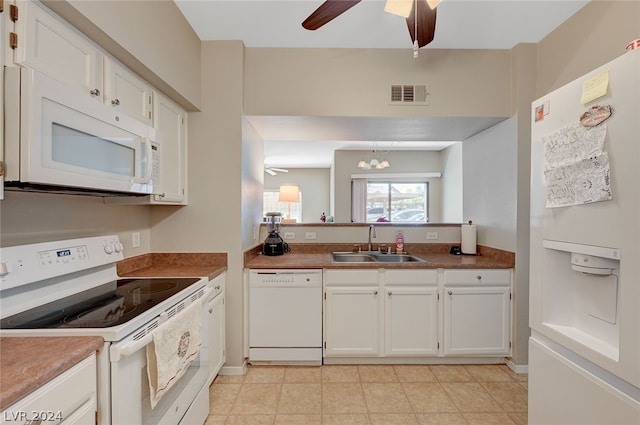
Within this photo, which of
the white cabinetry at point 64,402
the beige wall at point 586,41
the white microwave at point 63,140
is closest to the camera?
the white cabinetry at point 64,402

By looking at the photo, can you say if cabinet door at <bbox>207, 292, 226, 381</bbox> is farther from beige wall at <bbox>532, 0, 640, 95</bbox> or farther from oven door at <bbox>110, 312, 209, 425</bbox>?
beige wall at <bbox>532, 0, 640, 95</bbox>

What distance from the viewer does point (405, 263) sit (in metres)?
2.33

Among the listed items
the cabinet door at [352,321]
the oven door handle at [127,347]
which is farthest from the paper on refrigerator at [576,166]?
the oven door handle at [127,347]

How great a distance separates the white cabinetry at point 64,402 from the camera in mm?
686

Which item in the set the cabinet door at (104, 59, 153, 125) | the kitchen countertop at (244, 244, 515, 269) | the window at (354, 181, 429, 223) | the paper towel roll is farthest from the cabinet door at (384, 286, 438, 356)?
the window at (354, 181, 429, 223)

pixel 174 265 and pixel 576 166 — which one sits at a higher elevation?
pixel 576 166

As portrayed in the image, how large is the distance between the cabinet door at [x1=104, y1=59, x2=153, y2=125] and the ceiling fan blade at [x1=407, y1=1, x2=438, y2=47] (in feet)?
5.19

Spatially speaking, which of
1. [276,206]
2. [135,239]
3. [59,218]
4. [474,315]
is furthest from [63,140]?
[276,206]

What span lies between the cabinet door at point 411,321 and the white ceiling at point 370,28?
4.96ft

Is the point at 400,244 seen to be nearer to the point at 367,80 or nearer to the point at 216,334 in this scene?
the point at 367,80

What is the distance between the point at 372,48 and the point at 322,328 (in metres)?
2.38

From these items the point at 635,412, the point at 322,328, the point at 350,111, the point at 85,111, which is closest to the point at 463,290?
the point at 322,328

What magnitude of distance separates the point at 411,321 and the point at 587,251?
1.52 m

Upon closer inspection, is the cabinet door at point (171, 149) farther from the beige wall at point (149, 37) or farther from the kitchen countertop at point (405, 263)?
the kitchen countertop at point (405, 263)
